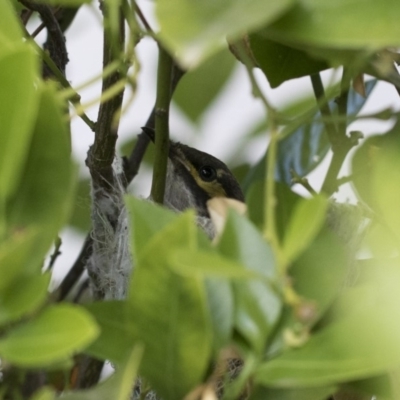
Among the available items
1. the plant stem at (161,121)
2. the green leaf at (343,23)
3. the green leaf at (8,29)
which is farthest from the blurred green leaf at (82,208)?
the green leaf at (343,23)

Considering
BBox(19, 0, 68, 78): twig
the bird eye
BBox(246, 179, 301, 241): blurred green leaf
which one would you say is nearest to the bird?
the bird eye

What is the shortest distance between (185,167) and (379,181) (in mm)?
1416

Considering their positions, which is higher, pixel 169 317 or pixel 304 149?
pixel 169 317

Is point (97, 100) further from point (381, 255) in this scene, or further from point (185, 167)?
point (185, 167)

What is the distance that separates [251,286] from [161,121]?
0.36m

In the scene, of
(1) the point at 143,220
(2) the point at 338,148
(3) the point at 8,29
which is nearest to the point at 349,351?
(1) the point at 143,220

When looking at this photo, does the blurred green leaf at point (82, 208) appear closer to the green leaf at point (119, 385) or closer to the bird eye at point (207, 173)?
the bird eye at point (207, 173)

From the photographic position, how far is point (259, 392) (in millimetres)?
581

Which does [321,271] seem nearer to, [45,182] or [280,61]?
[45,182]

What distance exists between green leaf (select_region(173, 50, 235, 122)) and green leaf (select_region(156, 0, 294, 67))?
0.74 meters

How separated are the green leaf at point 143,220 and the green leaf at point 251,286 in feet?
0.15

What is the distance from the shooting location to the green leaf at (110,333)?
570 mm

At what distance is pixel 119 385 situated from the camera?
505 millimetres

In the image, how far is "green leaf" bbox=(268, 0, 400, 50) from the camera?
0.48 m
